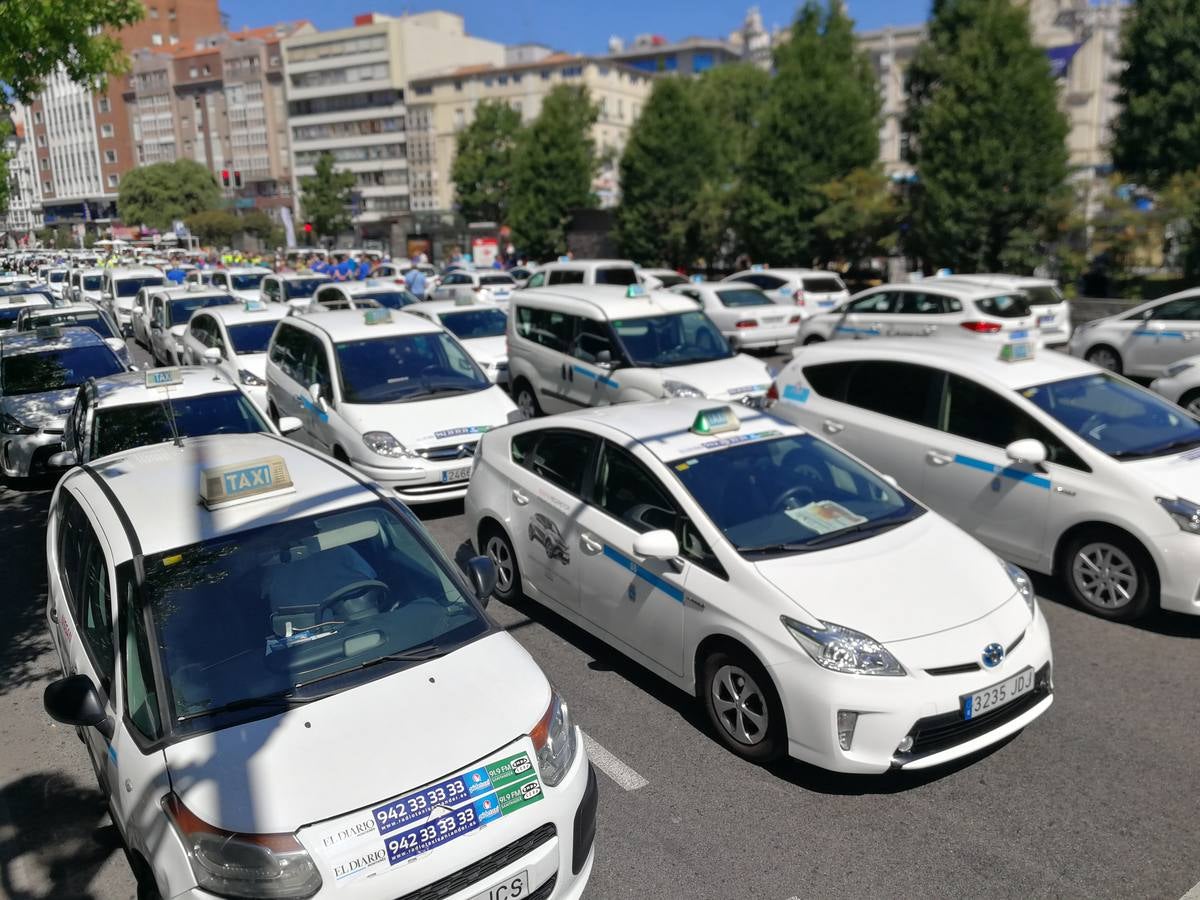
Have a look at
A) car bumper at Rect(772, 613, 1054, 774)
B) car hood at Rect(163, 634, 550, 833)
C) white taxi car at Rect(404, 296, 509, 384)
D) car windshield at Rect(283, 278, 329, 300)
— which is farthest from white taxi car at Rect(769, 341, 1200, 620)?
car windshield at Rect(283, 278, 329, 300)

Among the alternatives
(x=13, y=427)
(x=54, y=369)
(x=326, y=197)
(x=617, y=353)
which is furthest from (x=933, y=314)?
(x=326, y=197)

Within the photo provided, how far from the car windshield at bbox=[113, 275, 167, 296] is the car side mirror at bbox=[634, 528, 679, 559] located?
23675 mm

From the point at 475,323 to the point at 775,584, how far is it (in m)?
11.6

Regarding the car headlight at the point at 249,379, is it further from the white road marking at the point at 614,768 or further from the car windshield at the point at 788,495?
the white road marking at the point at 614,768

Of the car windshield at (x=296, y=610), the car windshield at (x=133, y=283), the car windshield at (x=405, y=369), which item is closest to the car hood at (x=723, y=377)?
the car windshield at (x=405, y=369)

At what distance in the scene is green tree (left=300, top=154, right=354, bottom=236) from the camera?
242ft

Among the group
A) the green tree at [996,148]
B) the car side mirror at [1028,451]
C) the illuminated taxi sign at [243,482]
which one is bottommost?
the car side mirror at [1028,451]

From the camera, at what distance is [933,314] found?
16.4 m

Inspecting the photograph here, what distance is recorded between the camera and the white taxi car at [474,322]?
14867mm

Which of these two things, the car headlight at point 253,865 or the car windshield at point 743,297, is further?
the car windshield at point 743,297

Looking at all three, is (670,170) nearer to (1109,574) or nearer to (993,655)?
(1109,574)

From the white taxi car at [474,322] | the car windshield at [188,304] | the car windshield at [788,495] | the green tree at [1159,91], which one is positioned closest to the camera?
the car windshield at [788,495]

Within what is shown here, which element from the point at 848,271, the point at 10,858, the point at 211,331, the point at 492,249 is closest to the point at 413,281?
the point at 211,331

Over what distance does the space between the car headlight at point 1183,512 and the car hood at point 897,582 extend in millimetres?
1560
